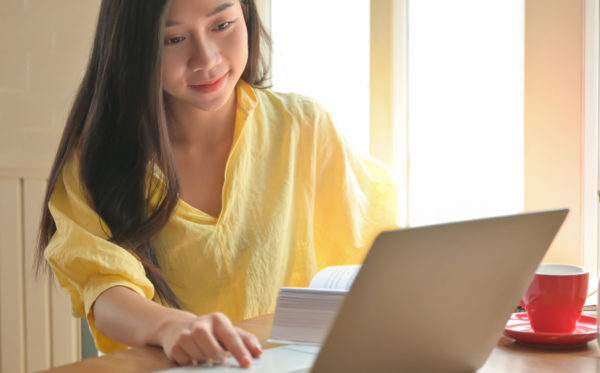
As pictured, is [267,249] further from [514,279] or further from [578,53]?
[578,53]

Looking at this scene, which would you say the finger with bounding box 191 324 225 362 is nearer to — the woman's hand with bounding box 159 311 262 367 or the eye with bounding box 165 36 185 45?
the woman's hand with bounding box 159 311 262 367

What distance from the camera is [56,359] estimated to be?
2.40 m

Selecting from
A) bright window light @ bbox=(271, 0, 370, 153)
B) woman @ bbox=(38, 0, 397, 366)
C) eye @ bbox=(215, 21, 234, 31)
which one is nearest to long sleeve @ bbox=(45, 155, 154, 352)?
woman @ bbox=(38, 0, 397, 366)

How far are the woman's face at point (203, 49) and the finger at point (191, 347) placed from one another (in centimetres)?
58

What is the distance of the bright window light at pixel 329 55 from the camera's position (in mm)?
2266

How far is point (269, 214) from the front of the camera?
1.45 meters

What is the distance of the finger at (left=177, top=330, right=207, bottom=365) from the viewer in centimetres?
81

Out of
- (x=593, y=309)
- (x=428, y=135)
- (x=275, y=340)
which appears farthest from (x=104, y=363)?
(x=428, y=135)

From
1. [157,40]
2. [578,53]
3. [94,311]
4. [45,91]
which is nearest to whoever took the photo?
[94,311]

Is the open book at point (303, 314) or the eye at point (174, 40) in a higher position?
the eye at point (174, 40)

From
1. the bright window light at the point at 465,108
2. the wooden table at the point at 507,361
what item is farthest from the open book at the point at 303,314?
the bright window light at the point at 465,108

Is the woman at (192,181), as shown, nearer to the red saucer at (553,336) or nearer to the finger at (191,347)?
the finger at (191,347)

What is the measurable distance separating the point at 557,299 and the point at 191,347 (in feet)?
1.47

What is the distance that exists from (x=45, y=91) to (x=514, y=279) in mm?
1942
